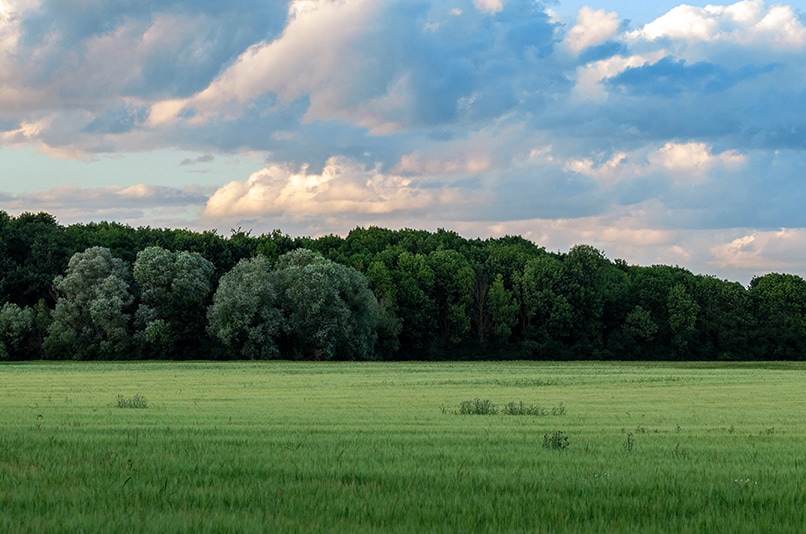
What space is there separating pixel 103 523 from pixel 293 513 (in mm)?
1901

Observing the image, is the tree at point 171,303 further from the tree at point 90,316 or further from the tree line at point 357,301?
the tree at point 90,316

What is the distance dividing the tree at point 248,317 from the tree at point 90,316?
352 inches

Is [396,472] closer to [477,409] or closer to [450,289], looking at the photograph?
[477,409]

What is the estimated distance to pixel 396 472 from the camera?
1255 cm

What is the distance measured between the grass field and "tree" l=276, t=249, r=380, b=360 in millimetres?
67909

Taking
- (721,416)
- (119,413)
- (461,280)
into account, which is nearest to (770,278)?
(461,280)

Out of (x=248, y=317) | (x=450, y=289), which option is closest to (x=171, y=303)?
(x=248, y=317)

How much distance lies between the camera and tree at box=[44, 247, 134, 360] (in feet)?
306

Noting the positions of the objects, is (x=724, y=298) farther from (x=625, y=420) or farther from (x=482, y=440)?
(x=482, y=440)

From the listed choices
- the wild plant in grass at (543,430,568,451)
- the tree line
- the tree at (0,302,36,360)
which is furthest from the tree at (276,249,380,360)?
the wild plant in grass at (543,430,568,451)

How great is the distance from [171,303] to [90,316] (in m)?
8.07

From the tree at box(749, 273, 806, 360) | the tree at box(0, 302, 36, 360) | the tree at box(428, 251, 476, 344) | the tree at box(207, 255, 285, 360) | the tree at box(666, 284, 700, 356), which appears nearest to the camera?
the tree at box(207, 255, 285, 360)

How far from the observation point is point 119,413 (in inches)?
1004

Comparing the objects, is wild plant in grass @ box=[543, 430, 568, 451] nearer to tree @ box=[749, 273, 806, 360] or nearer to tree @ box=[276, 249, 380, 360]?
tree @ box=[276, 249, 380, 360]
